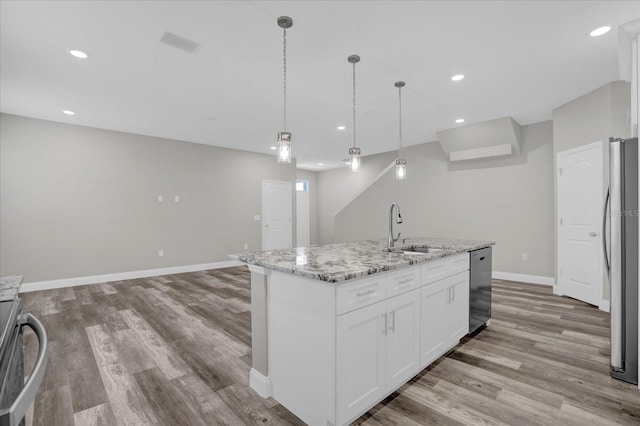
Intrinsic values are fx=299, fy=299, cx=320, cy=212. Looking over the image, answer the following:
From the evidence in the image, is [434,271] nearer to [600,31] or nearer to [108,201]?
[600,31]

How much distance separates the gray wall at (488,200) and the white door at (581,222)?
657mm

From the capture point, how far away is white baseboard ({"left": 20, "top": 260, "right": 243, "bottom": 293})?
4827mm

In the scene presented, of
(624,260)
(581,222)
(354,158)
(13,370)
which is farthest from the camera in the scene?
(581,222)

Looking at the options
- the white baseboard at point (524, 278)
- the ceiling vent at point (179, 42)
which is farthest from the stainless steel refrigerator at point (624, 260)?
the ceiling vent at point (179, 42)

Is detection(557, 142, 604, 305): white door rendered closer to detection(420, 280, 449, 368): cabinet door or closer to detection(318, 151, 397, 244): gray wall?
detection(420, 280, 449, 368): cabinet door

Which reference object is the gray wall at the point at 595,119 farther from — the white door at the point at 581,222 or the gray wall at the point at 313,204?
the gray wall at the point at 313,204

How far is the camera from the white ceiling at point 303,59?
235 cm

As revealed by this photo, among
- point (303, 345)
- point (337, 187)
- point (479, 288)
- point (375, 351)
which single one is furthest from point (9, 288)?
point (337, 187)

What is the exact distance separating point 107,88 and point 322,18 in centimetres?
295

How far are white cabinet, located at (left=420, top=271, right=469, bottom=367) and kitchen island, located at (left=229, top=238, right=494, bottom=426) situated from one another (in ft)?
0.05

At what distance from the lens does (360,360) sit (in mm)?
1711

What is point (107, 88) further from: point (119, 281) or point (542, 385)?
point (542, 385)

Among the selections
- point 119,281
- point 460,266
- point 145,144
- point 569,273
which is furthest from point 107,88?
point 569,273

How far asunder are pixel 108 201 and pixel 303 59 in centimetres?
459
